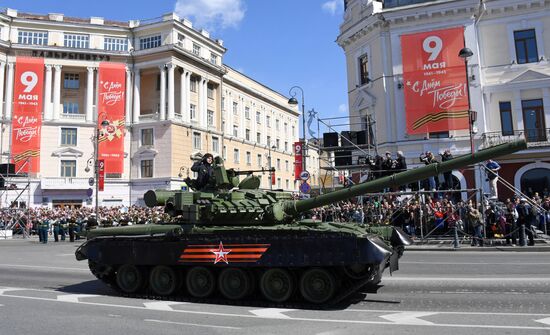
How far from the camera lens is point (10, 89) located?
48969 millimetres

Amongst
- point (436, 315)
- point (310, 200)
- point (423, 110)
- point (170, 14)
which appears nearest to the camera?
point (436, 315)

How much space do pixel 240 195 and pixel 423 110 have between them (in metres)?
19.9

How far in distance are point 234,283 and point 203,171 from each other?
9.41 ft

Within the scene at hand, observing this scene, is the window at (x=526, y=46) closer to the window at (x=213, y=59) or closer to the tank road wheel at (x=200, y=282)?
the tank road wheel at (x=200, y=282)

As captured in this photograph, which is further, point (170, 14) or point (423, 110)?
point (170, 14)

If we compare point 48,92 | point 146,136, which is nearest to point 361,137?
point 146,136

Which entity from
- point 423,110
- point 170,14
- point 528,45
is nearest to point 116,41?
point 170,14

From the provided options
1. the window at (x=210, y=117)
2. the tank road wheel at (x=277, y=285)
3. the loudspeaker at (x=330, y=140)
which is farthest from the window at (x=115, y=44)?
the tank road wheel at (x=277, y=285)

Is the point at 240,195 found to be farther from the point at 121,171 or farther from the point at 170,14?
the point at 170,14

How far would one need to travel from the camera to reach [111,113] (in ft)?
163

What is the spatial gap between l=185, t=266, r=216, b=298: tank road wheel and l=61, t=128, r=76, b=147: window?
4630 centimetres

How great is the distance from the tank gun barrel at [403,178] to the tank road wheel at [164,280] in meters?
2.40

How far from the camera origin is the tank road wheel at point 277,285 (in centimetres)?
865

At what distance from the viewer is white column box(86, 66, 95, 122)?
51.3 metres
